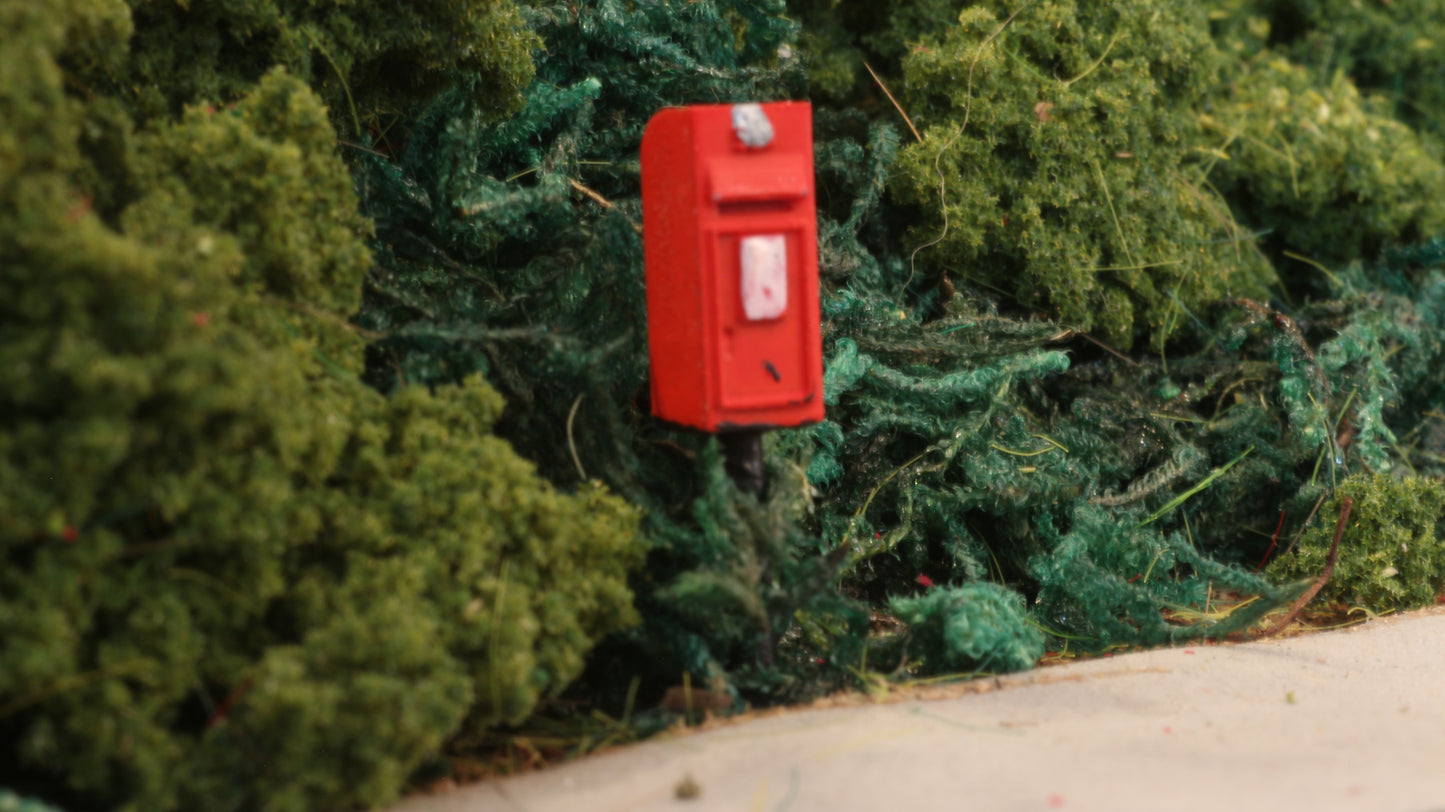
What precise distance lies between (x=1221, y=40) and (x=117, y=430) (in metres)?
5.58

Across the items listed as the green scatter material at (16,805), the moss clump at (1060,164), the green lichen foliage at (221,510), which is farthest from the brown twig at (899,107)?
the green scatter material at (16,805)

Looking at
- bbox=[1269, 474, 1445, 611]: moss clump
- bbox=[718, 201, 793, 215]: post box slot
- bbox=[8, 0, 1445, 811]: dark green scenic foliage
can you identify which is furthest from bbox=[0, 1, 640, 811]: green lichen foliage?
bbox=[1269, 474, 1445, 611]: moss clump

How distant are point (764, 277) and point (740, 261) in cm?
7

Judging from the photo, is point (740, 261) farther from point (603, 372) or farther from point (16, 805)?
point (16, 805)

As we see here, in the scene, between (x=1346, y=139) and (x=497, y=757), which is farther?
(x=1346, y=139)

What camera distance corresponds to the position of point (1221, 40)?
18.7ft

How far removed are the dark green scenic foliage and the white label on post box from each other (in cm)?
40

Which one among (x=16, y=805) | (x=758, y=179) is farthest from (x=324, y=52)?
(x=16, y=805)

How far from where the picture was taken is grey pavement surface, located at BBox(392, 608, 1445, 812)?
2.28m

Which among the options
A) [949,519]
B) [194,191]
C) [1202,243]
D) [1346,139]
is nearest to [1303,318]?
[1202,243]

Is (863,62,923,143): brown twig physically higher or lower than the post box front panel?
higher

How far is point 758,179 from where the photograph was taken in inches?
105

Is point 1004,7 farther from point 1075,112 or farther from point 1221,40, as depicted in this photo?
point 1221,40

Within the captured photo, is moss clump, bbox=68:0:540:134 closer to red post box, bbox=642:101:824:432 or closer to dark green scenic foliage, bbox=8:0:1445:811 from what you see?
dark green scenic foliage, bbox=8:0:1445:811
